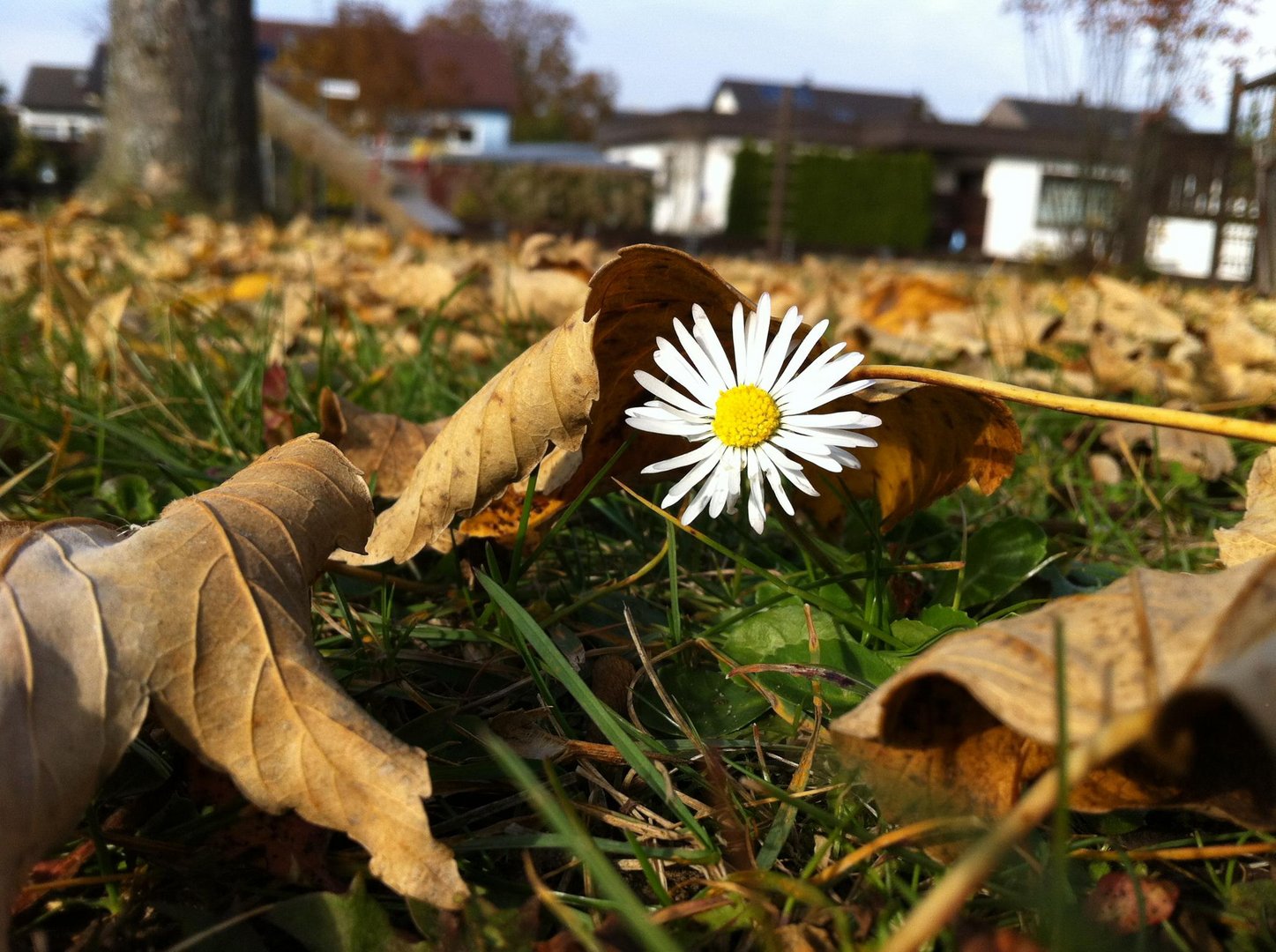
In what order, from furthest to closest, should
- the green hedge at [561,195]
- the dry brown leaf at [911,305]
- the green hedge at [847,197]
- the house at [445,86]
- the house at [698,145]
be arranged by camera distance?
the house at [445,86]
the house at [698,145]
the green hedge at [847,197]
the green hedge at [561,195]
the dry brown leaf at [911,305]

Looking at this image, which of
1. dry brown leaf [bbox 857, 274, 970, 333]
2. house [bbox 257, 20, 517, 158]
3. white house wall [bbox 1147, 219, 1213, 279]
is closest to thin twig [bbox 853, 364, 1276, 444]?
dry brown leaf [bbox 857, 274, 970, 333]

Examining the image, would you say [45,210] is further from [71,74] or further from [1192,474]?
[71,74]

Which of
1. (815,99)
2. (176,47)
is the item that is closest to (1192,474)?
(176,47)

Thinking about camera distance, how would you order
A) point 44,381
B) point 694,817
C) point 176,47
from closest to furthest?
point 694,817 < point 44,381 < point 176,47

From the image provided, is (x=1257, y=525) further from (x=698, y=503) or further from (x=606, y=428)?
(x=606, y=428)

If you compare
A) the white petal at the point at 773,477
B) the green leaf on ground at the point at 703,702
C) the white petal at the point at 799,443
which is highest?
the white petal at the point at 799,443

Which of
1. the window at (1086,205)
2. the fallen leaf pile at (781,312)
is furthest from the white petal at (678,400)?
the window at (1086,205)

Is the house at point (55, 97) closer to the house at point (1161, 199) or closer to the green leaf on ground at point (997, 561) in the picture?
the house at point (1161, 199)

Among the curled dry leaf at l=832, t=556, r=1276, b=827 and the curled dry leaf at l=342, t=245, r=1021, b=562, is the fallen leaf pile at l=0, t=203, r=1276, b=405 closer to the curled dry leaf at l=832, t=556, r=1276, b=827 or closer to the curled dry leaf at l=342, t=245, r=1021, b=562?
the curled dry leaf at l=342, t=245, r=1021, b=562
